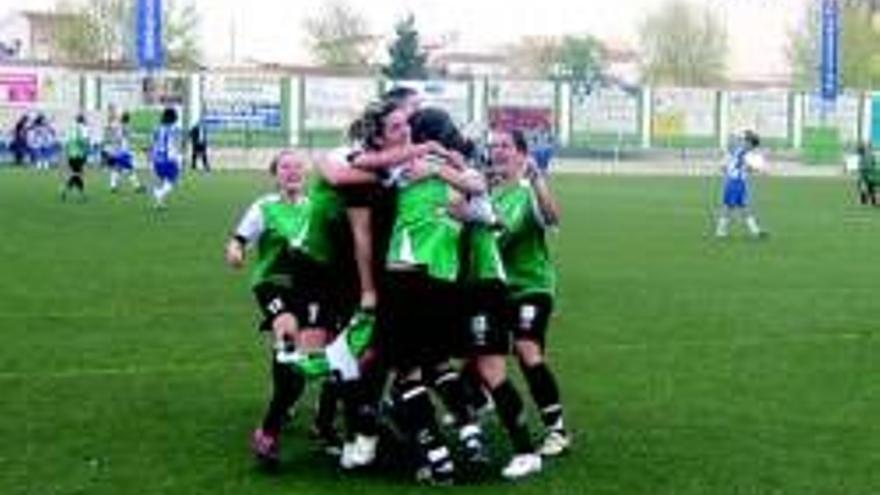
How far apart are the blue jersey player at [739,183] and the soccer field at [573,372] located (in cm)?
365

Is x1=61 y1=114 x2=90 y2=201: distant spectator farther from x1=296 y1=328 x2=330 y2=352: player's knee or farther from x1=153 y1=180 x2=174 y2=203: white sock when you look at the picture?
x1=296 y1=328 x2=330 y2=352: player's knee

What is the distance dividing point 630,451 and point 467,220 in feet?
6.00

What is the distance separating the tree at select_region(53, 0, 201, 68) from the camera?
94938 millimetres

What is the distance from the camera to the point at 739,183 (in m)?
30.5

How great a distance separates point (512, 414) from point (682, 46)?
114534mm

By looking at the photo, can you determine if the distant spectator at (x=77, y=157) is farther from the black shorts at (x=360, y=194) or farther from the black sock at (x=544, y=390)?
the black shorts at (x=360, y=194)

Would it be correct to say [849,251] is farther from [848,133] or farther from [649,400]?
[848,133]

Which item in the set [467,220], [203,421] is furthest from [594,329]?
[467,220]

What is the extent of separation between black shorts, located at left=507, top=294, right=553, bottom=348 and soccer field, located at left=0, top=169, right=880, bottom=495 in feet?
2.26

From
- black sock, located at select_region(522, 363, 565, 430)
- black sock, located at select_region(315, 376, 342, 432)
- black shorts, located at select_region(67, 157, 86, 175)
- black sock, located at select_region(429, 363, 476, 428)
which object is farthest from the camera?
black shorts, located at select_region(67, 157, 86, 175)

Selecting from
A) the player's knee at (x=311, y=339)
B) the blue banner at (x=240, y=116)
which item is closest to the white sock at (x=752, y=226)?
the player's knee at (x=311, y=339)

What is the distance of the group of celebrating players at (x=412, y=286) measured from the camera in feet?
29.5

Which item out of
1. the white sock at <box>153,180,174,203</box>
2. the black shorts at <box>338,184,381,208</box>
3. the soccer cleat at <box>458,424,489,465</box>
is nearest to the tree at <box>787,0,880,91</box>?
the white sock at <box>153,180,174,203</box>

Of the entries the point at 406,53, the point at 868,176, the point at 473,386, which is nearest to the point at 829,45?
the point at 868,176
